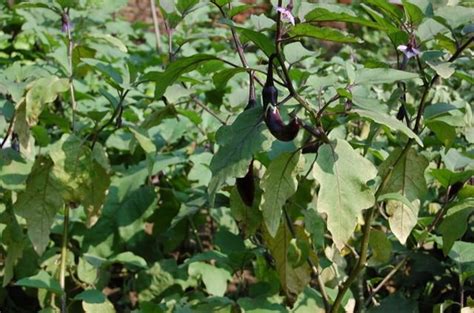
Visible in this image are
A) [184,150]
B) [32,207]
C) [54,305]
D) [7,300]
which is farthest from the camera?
[184,150]

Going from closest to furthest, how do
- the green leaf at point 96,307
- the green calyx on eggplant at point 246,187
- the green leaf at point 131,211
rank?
1. the green calyx on eggplant at point 246,187
2. the green leaf at point 96,307
3. the green leaf at point 131,211

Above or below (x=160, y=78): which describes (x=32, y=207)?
below

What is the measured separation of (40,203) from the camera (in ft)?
7.25

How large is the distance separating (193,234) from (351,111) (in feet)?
4.91

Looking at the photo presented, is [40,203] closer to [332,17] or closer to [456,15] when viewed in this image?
[332,17]

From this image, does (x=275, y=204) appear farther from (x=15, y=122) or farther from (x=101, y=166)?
(x=15, y=122)

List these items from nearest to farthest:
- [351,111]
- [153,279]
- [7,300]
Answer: [351,111], [153,279], [7,300]

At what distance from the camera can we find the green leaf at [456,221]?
2.03 m

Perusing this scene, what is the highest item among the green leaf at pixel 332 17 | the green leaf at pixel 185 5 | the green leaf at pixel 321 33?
the green leaf at pixel 332 17

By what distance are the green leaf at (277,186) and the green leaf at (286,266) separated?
33 cm

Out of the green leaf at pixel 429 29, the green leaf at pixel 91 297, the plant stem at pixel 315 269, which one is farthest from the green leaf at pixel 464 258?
the green leaf at pixel 91 297

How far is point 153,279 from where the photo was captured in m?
2.67

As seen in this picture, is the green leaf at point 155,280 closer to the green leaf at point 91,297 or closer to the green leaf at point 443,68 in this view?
the green leaf at point 91,297

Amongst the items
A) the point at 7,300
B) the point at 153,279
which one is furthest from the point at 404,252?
the point at 7,300
